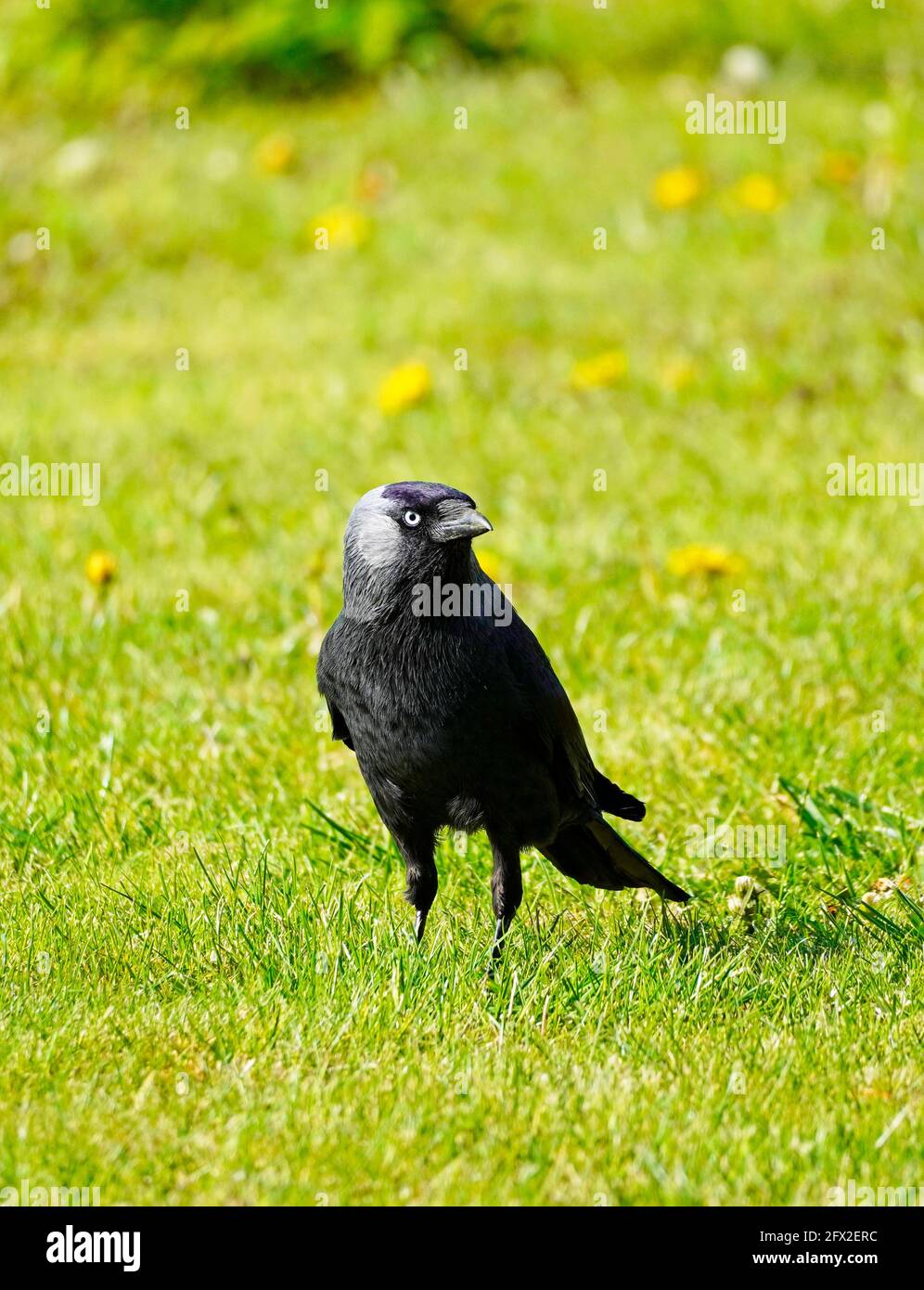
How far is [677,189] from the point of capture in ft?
28.6

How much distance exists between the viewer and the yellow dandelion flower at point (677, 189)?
28.6 ft

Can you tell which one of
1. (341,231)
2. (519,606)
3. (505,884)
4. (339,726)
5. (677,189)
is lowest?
(505,884)

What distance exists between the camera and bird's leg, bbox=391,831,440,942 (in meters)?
3.57

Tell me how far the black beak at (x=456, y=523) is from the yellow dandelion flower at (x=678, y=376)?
4334 mm

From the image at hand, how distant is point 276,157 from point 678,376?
335cm

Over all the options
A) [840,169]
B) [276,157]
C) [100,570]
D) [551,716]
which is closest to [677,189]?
[840,169]

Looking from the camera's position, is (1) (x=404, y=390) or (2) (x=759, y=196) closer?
(1) (x=404, y=390)

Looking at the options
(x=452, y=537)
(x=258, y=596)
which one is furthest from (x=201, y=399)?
(x=452, y=537)

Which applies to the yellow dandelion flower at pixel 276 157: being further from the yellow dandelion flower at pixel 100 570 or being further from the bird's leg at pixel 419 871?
the bird's leg at pixel 419 871

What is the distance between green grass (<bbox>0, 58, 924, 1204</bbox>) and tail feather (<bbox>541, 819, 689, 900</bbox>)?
10cm

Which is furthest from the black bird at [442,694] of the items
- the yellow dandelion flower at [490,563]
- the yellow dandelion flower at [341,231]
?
the yellow dandelion flower at [341,231]

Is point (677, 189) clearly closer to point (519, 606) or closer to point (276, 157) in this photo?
point (276, 157)

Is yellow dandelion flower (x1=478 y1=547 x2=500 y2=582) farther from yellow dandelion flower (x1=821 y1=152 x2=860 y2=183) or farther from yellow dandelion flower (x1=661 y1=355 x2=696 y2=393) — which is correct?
yellow dandelion flower (x1=821 y1=152 x2=860 y2=183)

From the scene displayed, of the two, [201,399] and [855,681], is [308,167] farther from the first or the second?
[855,681]
